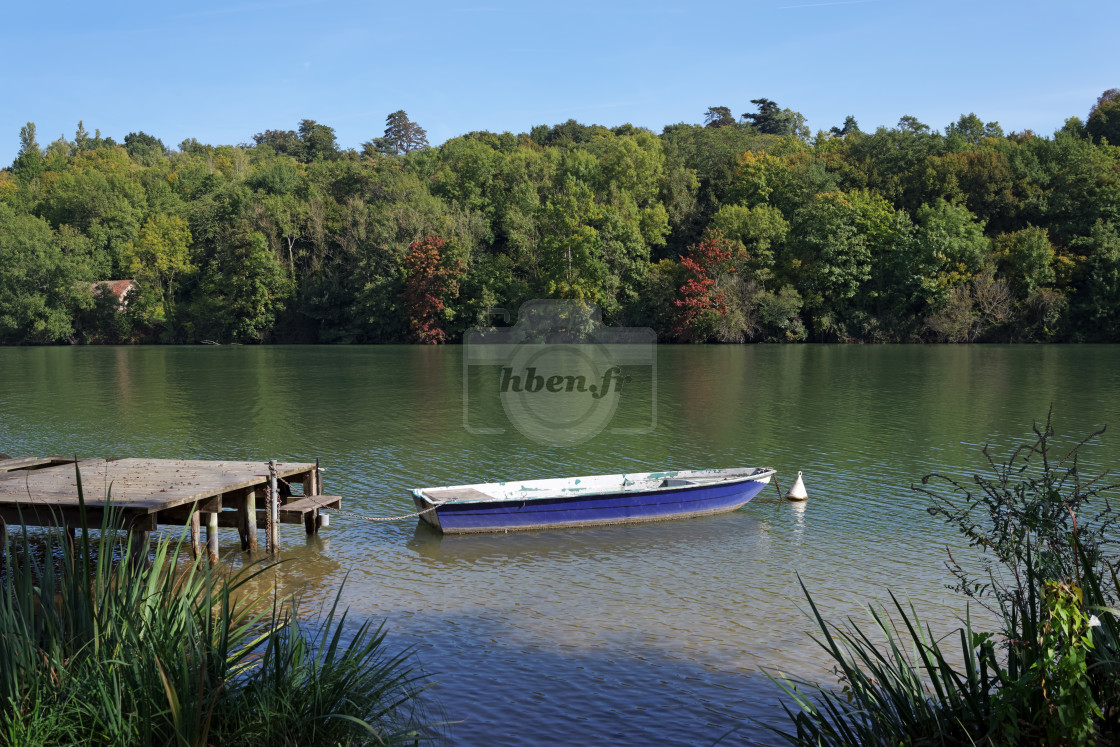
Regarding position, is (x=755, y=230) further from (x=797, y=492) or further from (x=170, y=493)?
(x=170, y=493)

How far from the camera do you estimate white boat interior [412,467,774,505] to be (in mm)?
13820

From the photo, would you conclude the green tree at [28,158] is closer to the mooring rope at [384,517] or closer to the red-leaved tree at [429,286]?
the red-leaved tree at [429,286]

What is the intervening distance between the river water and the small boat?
246 millimetres

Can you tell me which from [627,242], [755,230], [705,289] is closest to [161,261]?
[627,242]

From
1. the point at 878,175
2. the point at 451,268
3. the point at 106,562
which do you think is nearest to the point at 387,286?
the point at 451,268

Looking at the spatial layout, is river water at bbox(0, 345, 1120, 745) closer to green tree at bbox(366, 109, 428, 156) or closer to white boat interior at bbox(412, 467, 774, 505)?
white boat interior at bbox(412, 467, 774, 505)

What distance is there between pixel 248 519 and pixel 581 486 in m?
5.39

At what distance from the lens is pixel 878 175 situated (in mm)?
71938

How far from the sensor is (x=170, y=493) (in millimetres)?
11023

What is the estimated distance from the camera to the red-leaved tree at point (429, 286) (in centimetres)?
6988

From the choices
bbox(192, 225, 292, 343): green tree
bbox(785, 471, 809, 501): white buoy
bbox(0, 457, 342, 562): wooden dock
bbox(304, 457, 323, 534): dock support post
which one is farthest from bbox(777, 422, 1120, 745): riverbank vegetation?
bbox(192, 225, 292, 343): green tree

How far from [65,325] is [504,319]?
3902cm

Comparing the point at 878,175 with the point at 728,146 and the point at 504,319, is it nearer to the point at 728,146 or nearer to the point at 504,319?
the point at 728,146

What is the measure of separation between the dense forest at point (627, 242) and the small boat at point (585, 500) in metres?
50.3
